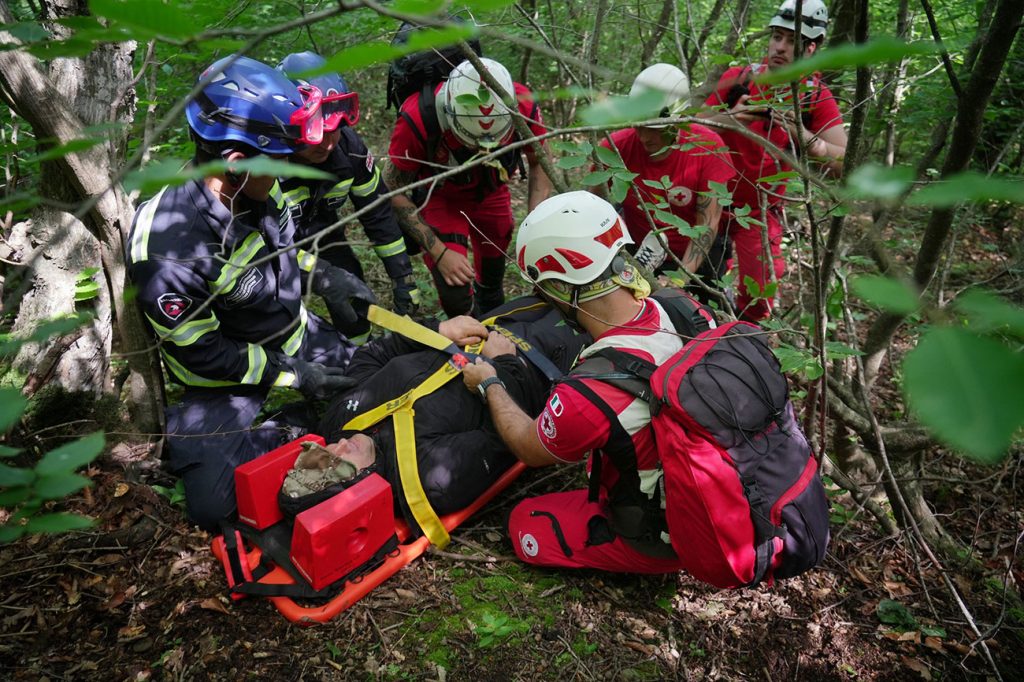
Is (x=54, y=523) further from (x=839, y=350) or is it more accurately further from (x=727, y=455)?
(x=839, y=350)

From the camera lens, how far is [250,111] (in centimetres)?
278

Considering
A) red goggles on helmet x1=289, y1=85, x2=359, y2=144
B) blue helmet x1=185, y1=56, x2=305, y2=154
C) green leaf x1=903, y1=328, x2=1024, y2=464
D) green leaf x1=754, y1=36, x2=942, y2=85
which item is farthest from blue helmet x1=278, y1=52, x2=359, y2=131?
green leaf x1=903, y1=328, x2=1024, y2=464

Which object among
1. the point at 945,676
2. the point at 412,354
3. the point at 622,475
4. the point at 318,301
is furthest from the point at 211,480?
the point at 945,676

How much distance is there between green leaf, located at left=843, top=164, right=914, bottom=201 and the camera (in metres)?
0.61

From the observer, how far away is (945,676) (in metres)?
2.41

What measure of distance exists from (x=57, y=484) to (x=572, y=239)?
2.06 meters

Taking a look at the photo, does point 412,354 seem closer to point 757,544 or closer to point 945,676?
point 757,544

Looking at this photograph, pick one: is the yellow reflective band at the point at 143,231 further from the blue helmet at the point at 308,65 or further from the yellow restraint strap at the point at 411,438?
the yellow restraint strap at the point at 411,438

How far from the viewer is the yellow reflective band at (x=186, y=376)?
323 centimetres

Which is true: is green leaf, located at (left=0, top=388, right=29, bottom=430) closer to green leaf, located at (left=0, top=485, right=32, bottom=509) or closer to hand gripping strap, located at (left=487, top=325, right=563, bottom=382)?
green leaf, located at (left=0, top=485, right=32, bottom=509)

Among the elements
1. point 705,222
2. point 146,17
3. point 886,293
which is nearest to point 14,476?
point 146,17

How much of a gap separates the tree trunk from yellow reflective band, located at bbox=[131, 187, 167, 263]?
80mm

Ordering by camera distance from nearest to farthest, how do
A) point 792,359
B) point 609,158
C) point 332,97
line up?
point 792,359 → point 609,158 → point 332,97

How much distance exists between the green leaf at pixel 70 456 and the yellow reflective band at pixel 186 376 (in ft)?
8.18
